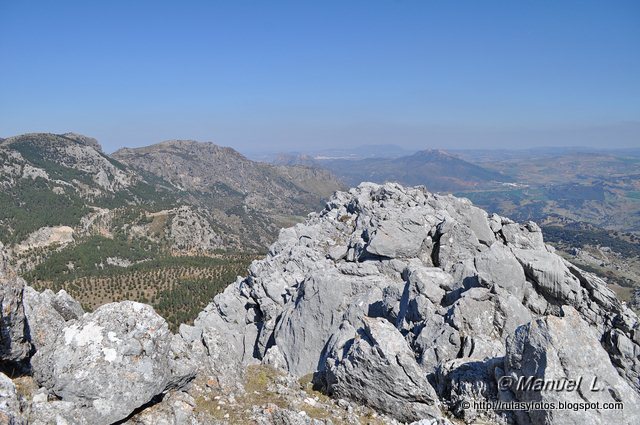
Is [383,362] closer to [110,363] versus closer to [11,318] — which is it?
[110,363]

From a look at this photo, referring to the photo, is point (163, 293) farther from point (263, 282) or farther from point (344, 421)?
point (344, 421)

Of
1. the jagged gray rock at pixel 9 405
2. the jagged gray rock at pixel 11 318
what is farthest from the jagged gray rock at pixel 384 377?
the jagged gray rock at pixel 11 318

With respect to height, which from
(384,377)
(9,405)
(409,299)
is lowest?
(409,299)

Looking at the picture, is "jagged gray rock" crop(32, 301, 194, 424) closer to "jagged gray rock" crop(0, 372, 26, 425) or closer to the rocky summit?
the rocky summit

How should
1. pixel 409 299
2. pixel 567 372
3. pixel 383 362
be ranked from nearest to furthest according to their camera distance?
pixel 567 372 → pixel 383 362 → pixel 409 299

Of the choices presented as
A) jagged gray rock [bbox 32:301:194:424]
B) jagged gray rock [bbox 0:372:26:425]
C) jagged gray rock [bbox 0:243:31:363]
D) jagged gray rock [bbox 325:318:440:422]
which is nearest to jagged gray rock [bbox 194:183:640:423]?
jagged gray rock [bbox 325:318:440:422]

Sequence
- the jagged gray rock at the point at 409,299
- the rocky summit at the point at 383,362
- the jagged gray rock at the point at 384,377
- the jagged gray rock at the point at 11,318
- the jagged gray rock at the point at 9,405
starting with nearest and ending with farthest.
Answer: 1. the jagged gray rock at the point at 9,405
2. the jagged gray rock at the point at 11,318
3. the rocky summit at the point at 383,362
4. the jagged gray rock at the point at 384,377
5. the jagged gray rock at the point at 409,299

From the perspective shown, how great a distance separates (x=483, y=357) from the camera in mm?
20625

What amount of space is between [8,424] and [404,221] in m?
37.4

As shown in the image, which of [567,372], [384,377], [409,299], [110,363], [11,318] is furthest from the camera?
[409,299]

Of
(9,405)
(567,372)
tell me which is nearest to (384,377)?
(567,372)

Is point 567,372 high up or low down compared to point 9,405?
down

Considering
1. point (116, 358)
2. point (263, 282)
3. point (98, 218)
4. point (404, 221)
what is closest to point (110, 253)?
point (98, 218)

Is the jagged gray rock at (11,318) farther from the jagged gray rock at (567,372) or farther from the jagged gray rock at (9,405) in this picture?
the jagged gray rock at (567,372)
